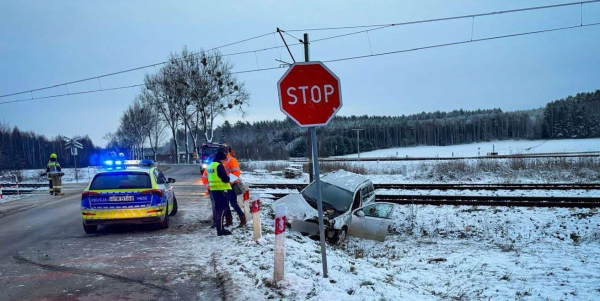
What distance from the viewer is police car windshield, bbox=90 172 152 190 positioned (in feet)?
26.0

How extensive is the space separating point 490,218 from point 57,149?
98688 millimetres

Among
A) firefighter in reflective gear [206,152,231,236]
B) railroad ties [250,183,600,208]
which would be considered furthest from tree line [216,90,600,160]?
firefighter in reflective gear [206,152,231,236]

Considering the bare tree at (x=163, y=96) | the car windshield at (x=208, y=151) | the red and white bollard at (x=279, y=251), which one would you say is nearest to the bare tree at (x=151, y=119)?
the bare tree at (x=163, y=96)

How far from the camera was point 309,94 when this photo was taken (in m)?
4.61

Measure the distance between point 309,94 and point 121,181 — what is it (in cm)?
541

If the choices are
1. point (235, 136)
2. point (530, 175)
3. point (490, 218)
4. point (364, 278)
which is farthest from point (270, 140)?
point (364, 278)

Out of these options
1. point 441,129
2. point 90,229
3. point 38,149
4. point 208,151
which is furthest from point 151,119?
point 441,129

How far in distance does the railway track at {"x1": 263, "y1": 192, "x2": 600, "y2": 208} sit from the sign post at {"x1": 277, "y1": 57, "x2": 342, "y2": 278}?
9889 millimetres

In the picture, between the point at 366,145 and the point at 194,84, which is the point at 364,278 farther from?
the point at 366,145

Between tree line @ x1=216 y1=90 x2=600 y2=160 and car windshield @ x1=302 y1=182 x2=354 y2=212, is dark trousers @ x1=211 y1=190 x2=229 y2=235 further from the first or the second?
tree line @ x1=216 y1=90 x2=600 y2=160

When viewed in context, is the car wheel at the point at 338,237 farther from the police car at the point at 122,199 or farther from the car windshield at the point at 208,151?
the car windshield at the point at 208,151

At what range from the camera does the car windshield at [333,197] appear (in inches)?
367

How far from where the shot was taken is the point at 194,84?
3462cm

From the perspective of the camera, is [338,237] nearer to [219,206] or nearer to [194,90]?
[219,206]
